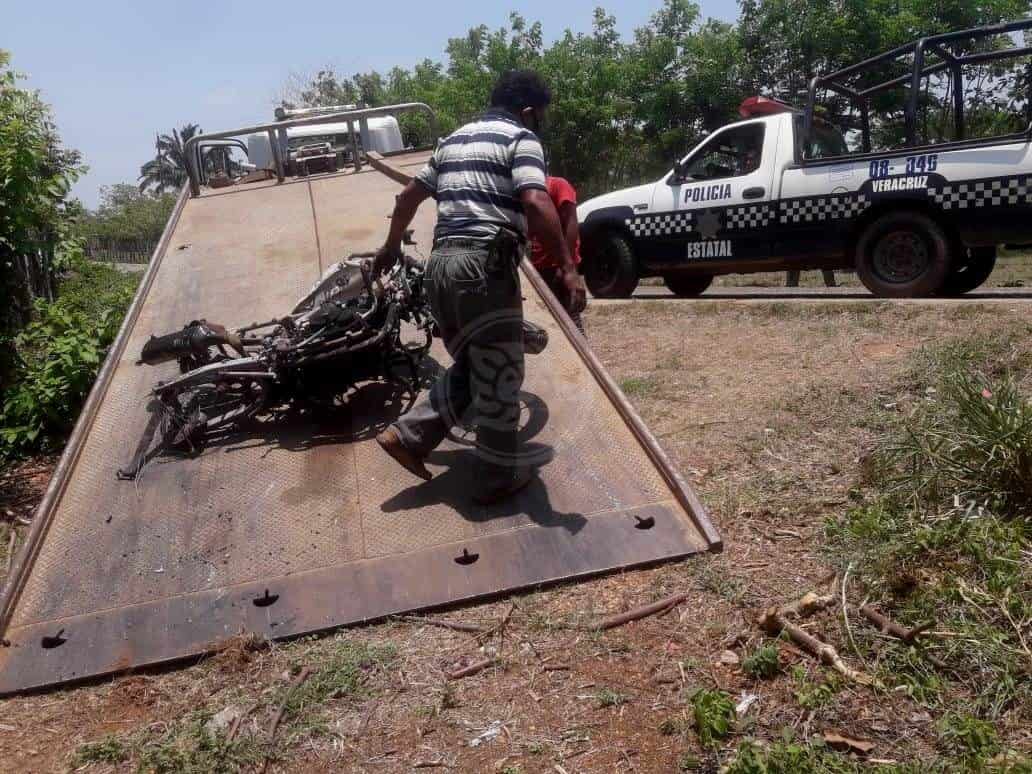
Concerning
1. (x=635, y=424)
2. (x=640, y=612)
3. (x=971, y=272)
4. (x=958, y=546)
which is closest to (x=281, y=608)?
(x=640, y=612)

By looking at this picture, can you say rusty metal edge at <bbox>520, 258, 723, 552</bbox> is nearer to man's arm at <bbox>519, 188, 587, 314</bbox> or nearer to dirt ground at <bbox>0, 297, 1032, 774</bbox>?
dirt ground at <bbox>0, 297, 1032, 774</bbox>

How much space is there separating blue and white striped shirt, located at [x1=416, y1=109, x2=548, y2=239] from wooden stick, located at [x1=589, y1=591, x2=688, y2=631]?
154 centimetres

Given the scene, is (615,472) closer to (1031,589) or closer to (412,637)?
(412,637)

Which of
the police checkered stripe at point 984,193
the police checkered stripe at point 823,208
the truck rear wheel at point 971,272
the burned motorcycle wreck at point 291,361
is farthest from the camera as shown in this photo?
the truck rear wheel at point 971,272

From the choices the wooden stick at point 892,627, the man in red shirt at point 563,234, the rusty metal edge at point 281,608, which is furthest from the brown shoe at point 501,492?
the wooden stick at point 892,627

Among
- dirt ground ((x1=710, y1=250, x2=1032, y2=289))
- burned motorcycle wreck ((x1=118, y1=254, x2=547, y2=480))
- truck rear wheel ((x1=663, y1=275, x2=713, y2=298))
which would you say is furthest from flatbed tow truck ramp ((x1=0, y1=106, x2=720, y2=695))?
dirt ground ((x1=710, y1=250, x2=1032, y2=289))

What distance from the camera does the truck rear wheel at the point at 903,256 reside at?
22.8 ft

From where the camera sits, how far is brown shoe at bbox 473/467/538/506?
11.9ft

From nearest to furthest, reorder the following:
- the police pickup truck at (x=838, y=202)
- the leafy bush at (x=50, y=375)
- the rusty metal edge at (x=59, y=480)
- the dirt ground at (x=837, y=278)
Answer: the rusty metal edge at (x=59, y=480) → the leafy bush at (x=50, y=375) → the police pickup truck at (x=838, y=202) → the dirt ground at (x=837, y=278)

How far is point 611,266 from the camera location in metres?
8.97

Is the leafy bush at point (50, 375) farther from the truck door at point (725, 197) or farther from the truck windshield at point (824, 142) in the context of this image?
the truck windshield at point (824, 142)

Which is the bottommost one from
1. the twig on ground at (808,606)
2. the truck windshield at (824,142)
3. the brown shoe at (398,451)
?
the twig on ground at (808,606)

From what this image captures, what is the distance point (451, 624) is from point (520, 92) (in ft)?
7.04

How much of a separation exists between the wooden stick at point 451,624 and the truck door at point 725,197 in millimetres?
5746
